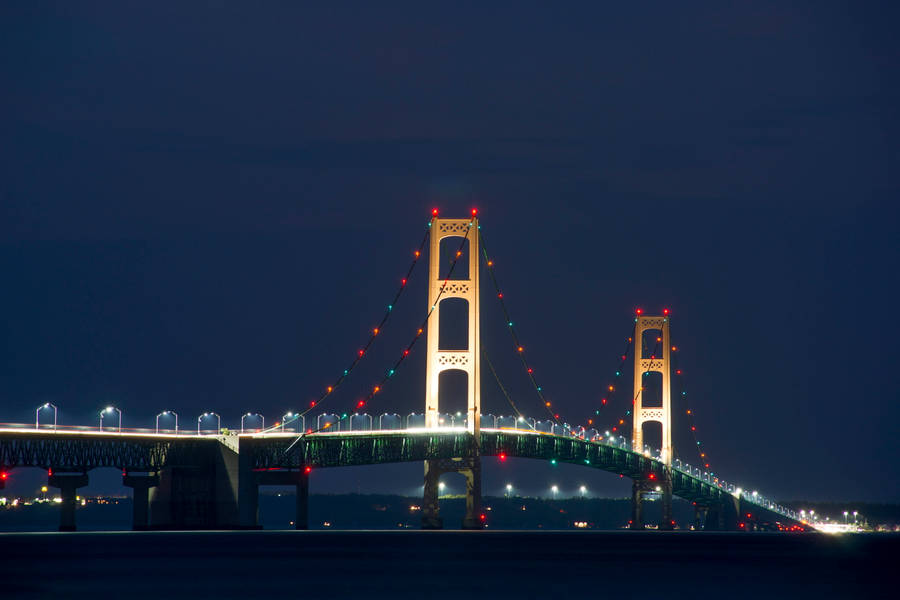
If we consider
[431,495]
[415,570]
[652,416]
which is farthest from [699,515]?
[415,570]

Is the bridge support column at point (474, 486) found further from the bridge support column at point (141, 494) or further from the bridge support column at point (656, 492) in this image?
the bridge support column at point (656, 492)

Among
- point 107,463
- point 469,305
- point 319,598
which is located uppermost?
point 469,305

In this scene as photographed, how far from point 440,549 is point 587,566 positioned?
15716 mm

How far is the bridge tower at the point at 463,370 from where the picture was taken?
365ft

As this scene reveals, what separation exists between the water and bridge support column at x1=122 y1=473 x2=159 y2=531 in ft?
34.3

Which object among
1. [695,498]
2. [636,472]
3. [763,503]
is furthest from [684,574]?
[763,503]

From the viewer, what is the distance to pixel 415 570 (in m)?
61.1

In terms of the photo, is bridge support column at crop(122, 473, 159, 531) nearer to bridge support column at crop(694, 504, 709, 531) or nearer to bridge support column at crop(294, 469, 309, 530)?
bridge support column at crop(294, 469, 309, 530)

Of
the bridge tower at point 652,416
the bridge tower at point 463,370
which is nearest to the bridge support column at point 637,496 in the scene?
the bridge tower at point 652,416

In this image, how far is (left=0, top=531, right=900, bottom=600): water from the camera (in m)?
49.8

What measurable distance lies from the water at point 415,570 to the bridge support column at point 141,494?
1046 centimetres

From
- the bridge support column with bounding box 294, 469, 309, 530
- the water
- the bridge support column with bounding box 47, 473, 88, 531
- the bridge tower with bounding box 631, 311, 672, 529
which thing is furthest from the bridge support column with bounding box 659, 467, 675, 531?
the bridge support column with bounding box 47, 473, 88, 531

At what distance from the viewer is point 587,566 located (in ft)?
216

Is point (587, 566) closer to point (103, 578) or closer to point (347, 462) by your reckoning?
point (103, 578)
